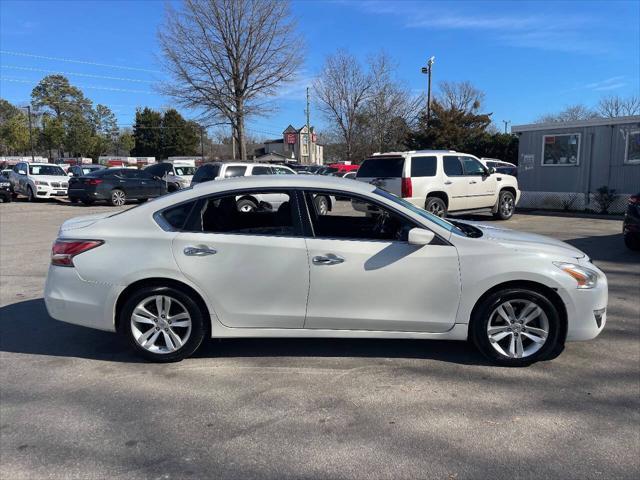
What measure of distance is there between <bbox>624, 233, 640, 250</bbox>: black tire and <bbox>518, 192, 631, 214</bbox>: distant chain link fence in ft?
23.0

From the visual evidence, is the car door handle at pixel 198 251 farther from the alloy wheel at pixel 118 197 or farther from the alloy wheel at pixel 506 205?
the alloy wheel at pixel 118 197

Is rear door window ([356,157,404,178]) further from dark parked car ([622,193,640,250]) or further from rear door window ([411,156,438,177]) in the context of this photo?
dark parked car ([622,193,640,250])

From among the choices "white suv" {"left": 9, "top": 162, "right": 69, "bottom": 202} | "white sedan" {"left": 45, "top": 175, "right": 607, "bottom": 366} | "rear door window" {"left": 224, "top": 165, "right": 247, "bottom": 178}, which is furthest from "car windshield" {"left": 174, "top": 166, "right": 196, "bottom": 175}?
"white sedan" {"left": 45, "top": 175, "right": 607, "bottom": 366}

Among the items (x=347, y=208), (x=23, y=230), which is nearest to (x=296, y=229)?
(x=347, y=208)

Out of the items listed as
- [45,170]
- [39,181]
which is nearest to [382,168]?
[39,181]

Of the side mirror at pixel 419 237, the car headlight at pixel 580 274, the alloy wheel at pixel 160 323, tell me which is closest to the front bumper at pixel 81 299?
the alloy wheel at pixel 160 323

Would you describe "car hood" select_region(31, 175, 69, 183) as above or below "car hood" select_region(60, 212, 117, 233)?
above

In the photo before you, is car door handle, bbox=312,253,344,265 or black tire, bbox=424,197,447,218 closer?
car door handle, bbox=312,253,344,265

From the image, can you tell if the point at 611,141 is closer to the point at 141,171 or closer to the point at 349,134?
the point at 141,171

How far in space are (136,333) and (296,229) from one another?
1.61 metres

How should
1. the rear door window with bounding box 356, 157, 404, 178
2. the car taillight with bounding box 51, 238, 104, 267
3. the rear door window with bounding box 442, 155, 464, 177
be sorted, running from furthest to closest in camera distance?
the rear door window with bounding box 442, 155, 464, 177 < the rear door window with bounding box 356, 157, 404, 178 < the car taillight with bounding box 51, 238, 104, 267

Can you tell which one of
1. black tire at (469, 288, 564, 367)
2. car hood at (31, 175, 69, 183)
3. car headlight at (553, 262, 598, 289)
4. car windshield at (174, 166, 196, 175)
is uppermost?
car windshield at (174, 166, 196, 175)

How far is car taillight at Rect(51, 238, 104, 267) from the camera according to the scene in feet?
14.2

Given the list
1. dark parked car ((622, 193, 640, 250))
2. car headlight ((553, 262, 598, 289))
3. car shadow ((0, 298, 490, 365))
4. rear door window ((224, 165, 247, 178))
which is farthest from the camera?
rear door window ((224, 165, 247, 178))
